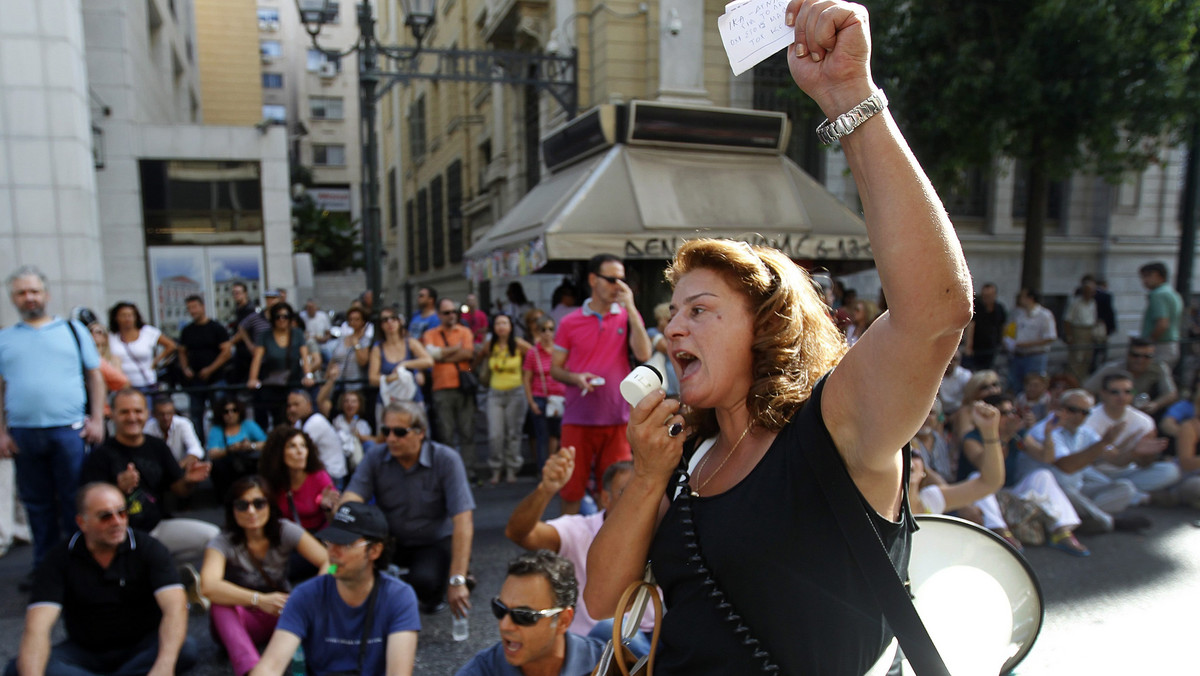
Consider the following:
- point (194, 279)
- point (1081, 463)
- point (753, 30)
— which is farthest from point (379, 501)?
point (194, 279)

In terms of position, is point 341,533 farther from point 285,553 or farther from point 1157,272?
point 1157,272

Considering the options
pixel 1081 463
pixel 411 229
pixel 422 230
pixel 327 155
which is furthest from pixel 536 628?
pixel 327 155

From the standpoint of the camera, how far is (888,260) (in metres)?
1.09

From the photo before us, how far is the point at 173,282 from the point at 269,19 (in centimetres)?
5139

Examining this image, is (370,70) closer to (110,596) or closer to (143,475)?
(143,475)

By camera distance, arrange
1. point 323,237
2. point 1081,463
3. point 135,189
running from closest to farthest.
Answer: point 1081,463 → point 135,189 → point 323,237

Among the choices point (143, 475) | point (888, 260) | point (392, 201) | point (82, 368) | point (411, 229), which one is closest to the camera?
point (888, 260)

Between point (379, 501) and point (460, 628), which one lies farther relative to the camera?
point (379, 501)

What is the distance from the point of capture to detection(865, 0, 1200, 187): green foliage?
Answer: 899 centimetres

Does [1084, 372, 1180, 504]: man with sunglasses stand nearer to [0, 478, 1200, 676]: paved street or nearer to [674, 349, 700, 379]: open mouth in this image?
[0, 478, 1200, 676]: paved street

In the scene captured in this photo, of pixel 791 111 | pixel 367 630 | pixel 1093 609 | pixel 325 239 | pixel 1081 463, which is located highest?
pixel 791 111

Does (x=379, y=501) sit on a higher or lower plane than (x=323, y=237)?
lower

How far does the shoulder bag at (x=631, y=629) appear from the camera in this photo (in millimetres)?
1479

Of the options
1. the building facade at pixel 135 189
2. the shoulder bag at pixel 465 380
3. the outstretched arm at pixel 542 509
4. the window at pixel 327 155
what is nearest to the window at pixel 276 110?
the window at pixel 327 155
